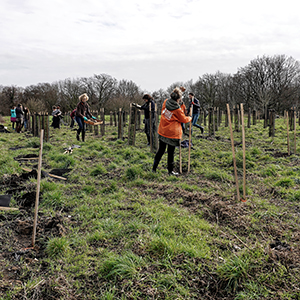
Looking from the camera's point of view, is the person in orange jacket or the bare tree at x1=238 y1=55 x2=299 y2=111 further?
the bare tree at x1=238 y1=55 x2=299 y2=111

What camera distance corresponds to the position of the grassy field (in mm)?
2426

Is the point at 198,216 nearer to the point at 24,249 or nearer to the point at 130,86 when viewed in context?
the point at 24,249

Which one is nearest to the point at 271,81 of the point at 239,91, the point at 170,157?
the point at 239,91

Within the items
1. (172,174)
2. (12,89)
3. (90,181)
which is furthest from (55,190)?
(12,89)

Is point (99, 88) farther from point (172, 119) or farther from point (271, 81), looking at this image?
point (172, 119)

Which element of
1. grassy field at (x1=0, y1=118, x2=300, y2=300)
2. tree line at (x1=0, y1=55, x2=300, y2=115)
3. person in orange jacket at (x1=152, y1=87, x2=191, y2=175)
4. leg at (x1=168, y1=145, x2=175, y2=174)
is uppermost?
tree line at (x1=0, y1=55, x2=300, y2=115)

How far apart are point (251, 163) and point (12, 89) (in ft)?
160

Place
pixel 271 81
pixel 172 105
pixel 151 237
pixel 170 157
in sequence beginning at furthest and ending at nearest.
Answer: pixel 271 81, pixel 170 157, pixel 172 105, pixel 151 237

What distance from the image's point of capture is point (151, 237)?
10.4 ft

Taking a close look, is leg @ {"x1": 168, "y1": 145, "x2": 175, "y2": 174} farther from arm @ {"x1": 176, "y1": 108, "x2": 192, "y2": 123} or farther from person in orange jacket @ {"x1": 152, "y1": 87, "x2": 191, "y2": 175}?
arm @ {"x1": 176, "y1": 108, "x2": 192, "y2": 123}

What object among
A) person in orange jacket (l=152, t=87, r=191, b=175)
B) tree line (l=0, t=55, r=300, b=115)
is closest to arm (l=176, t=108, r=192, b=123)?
person in orange jacket (l=152, t=87, r=191, b=175)

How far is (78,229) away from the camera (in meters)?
3.59

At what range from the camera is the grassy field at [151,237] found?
2.43m

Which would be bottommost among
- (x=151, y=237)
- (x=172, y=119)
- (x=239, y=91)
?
(x=151, y=237)
